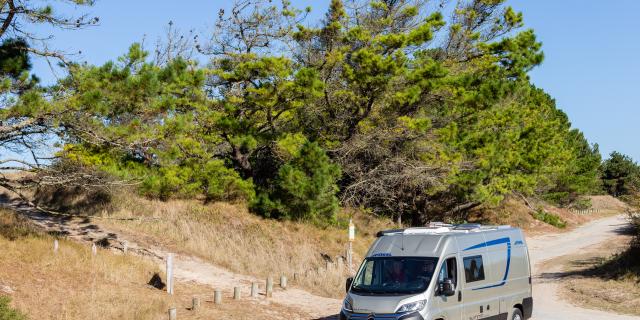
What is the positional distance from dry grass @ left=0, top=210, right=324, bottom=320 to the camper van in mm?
4634

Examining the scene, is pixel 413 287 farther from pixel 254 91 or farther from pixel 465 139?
pixel 465 139

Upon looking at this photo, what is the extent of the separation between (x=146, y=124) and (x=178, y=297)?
4.61m

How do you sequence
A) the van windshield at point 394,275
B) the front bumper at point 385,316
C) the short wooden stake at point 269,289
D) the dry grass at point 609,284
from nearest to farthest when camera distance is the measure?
1. the front bumper at point 385,316
2. the van windshield at point 394,275
3. the dry grass at point 609,284
4. the short wooden stake at point 269,289

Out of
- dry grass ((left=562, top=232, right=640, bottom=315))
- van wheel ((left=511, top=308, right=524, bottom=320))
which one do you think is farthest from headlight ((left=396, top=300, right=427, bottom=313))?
dry grass ((left=562, top=232, right=640, bottom=315))

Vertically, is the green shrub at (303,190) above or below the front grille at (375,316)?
above

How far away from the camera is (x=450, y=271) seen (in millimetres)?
11742

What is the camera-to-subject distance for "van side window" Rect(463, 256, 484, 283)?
12.1m

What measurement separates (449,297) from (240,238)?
1398cm

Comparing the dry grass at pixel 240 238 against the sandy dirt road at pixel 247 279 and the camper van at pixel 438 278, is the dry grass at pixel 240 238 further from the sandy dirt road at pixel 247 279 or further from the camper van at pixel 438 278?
the camper van at pixel 438 278

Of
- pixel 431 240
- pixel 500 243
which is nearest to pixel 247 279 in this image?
pixel 500 243

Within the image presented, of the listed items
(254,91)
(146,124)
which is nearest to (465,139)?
(254,91)

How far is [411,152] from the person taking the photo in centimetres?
3148

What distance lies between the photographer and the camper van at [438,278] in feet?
36.3

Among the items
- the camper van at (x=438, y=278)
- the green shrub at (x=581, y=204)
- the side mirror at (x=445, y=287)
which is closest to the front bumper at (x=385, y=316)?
the camper van at (x=438, y=278)
